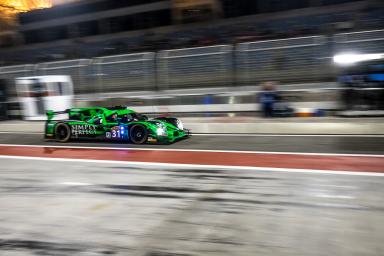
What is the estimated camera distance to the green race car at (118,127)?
11.3 meters

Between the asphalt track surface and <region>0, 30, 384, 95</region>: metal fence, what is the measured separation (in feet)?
13.3

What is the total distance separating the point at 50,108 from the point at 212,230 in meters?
15.8

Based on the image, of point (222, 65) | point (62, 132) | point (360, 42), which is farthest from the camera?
point (222, 65)

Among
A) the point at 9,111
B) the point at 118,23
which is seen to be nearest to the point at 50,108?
the point at 9,111

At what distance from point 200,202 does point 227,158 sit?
129 inches

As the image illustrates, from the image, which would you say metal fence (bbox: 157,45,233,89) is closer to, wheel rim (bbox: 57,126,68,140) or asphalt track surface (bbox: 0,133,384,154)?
asphalt track surface (bbox: 0,133,384,154)

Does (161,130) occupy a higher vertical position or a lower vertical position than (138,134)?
higher

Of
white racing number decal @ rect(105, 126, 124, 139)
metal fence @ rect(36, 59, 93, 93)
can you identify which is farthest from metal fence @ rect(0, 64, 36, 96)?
white racing number decal @ rect(105, 126, 124, 139)

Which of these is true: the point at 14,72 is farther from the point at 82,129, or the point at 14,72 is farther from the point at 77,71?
the point at 82,129

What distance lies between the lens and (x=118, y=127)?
1179 centimetres

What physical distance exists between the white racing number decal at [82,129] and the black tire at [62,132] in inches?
10.4

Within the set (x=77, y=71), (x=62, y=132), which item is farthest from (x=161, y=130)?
(x=77, y=71)

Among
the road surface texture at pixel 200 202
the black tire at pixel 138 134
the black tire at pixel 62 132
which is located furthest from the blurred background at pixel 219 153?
the black tire at pixel 62 132

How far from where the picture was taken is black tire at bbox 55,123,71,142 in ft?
42.4
